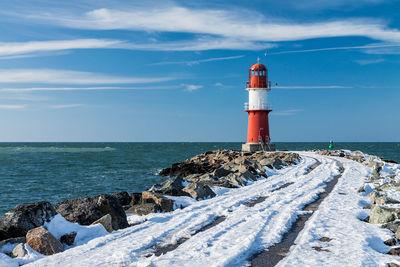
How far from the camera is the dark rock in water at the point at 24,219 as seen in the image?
268 inches

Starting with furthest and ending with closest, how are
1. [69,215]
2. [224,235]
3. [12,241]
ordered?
[69,215]
[224,235]
[12,241]

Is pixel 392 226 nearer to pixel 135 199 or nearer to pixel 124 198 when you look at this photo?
pixel 135 199

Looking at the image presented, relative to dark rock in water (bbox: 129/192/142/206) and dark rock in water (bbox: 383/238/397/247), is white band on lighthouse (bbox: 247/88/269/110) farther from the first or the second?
dark rock in water (bbox: 383/238/397/247)

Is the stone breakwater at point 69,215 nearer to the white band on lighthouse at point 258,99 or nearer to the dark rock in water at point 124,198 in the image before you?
the dark rock in water at point 124,198

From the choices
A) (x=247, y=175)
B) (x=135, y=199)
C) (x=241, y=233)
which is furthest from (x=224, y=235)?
(x=247, y=175)

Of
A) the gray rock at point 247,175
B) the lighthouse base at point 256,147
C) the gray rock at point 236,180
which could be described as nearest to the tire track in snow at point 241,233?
the gray rock at point 236,180

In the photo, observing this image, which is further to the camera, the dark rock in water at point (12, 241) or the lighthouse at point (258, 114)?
the lighthouse at point (258, 114)

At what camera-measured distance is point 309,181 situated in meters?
14.6

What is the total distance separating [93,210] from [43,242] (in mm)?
2111

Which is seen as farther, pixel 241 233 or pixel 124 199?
pixel 124 199

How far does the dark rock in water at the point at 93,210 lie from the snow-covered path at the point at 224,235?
19.1 inches

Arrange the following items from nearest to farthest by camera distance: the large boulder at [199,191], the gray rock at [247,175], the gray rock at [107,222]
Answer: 1. the gray rock at [107,222]
2. the large boulder at [199,191]
3. the gray rock at [247,175]

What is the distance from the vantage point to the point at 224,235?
668 centimetres

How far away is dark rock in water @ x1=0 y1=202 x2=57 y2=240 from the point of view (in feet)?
22.4
